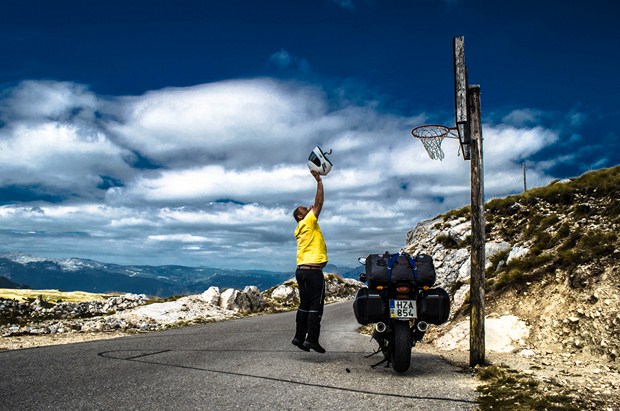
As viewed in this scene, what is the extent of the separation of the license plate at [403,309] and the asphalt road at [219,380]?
2.90 ft

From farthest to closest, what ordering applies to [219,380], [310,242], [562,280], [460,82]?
[562,280] < [460,82] < [310,242] < [219,380]

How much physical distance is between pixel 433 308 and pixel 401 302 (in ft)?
1.70

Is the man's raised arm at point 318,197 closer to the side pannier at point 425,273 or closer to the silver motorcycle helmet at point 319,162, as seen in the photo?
the silver motorcycle helmet at point 319,162

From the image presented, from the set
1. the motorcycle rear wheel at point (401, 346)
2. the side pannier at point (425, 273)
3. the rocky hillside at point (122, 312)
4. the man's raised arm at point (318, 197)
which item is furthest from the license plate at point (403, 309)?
the rocky hillside at point (122, 312)

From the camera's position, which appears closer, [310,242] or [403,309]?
[403,309]

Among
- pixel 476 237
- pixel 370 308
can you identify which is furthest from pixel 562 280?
pixel 370 308

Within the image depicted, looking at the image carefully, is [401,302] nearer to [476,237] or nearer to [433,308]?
[433,308]

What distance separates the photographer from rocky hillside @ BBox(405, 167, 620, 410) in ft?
27.7

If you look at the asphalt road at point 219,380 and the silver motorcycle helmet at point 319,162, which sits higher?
the silver motorcycle helmet at point 319,162

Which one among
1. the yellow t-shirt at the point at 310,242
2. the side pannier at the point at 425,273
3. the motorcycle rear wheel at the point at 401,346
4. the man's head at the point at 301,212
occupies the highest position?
the man's head at the point at 301,212

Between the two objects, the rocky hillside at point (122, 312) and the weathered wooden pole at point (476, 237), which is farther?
the rocky hillside at point (122, 312)

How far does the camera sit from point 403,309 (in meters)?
6.95

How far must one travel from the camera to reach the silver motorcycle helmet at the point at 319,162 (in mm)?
8211

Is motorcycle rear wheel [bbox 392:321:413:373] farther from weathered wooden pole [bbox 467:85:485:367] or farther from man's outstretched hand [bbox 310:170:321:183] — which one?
man's outstretched hand [bbox 310:170:321:183]
